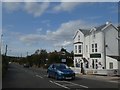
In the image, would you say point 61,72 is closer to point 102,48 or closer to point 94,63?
point 102,48

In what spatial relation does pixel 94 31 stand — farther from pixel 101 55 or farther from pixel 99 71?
pixel 99 71

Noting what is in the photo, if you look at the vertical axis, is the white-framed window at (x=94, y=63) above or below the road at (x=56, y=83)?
above

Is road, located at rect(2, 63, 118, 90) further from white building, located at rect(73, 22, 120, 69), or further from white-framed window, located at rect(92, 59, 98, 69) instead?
white-framed window, located at rect(92, 59, 98, 69)

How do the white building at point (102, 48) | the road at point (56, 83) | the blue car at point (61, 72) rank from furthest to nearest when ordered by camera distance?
the white building at point (102, 48), the blue car at point (61, 72), the road at point (56, 83)

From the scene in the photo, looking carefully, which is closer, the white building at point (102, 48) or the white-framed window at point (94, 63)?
the white building at point (102, 48)

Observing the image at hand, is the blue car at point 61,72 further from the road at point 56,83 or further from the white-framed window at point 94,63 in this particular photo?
the white-framed window at point 94,63

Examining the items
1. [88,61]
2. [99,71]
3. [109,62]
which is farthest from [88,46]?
[99,71]

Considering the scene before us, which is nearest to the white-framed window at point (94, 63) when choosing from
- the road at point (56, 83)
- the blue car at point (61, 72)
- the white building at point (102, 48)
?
the white building at point (102, 48)

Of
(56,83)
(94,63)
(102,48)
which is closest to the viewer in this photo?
(56,83)

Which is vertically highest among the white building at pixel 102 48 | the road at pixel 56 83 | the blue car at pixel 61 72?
the white building at pixel 102 48

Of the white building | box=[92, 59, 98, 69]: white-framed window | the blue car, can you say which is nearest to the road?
the blue car

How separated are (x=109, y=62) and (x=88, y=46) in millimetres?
7060

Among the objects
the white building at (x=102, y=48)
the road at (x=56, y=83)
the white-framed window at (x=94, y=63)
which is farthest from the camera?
the white-framed window at (x=94, y=63)

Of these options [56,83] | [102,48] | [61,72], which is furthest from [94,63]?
[56,83]
